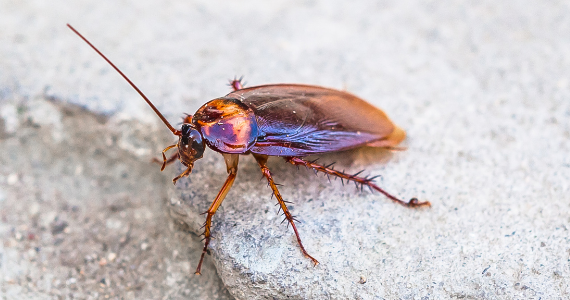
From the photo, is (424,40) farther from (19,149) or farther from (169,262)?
(19,149)

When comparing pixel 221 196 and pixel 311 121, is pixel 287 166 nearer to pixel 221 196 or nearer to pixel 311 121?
pixel 311 121

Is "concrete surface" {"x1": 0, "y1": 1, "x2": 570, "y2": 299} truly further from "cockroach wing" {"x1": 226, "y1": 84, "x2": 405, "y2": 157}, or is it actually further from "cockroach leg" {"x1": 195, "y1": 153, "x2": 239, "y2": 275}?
"cockroach wing" {"x1": 226, "y1": 84, "x2": 405, "y2": 157}

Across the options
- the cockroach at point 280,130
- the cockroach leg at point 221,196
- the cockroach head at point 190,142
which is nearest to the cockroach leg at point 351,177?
the cockroach at point 280,130

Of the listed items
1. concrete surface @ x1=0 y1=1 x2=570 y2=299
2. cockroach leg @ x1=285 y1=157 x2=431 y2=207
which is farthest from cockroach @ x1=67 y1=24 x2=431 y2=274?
concrete surface @ x1=0 y1=1 x2=570 y2=299

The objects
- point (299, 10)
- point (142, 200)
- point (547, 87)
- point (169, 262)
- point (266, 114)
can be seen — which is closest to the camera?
point (266, 114)

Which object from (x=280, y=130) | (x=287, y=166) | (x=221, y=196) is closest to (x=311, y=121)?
(x=280, y=130)

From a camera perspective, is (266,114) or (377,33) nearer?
(266,114)

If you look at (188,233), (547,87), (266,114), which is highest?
(547,87)

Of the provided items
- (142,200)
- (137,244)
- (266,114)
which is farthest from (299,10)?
(137,244)
